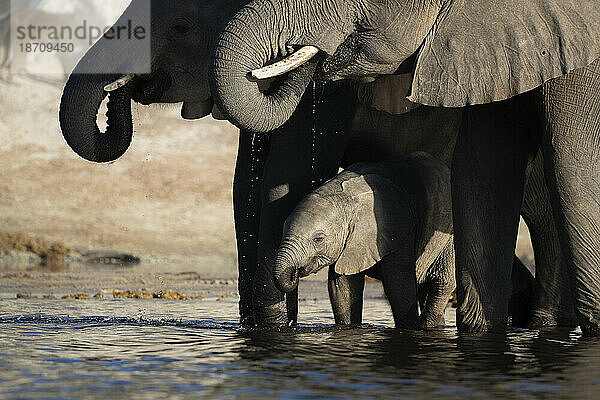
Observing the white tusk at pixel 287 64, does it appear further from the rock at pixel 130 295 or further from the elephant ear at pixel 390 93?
the rock at pixel 130 295

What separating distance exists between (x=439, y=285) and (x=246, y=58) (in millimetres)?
2340

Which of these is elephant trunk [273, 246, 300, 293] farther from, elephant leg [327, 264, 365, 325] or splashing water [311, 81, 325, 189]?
splashing water [311, 81, 325, 189]

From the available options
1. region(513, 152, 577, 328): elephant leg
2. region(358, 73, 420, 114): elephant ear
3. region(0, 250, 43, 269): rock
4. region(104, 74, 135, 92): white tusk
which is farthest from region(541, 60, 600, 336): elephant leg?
region(0, 250, 43, 269): rock

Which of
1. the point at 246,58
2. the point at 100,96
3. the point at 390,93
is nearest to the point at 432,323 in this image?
the point at 390,93

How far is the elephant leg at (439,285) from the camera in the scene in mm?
7395

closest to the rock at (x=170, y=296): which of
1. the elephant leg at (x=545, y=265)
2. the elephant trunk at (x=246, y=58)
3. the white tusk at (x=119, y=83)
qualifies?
the elephant leg at (x=545, y=265)

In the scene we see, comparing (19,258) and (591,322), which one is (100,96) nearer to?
(591,322)

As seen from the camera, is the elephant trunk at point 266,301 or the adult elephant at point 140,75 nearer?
the adult elephant at point 140,75

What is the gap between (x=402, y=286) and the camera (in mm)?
Result: 6676

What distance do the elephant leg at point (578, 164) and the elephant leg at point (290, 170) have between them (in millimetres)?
1355

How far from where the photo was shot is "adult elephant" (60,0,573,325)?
6477 mm

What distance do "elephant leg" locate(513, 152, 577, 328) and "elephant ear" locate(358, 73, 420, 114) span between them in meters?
1.18

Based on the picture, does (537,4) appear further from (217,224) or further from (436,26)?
(217,224)

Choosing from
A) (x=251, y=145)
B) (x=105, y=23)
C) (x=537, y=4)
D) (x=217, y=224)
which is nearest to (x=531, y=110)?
(x=537, y=4)
